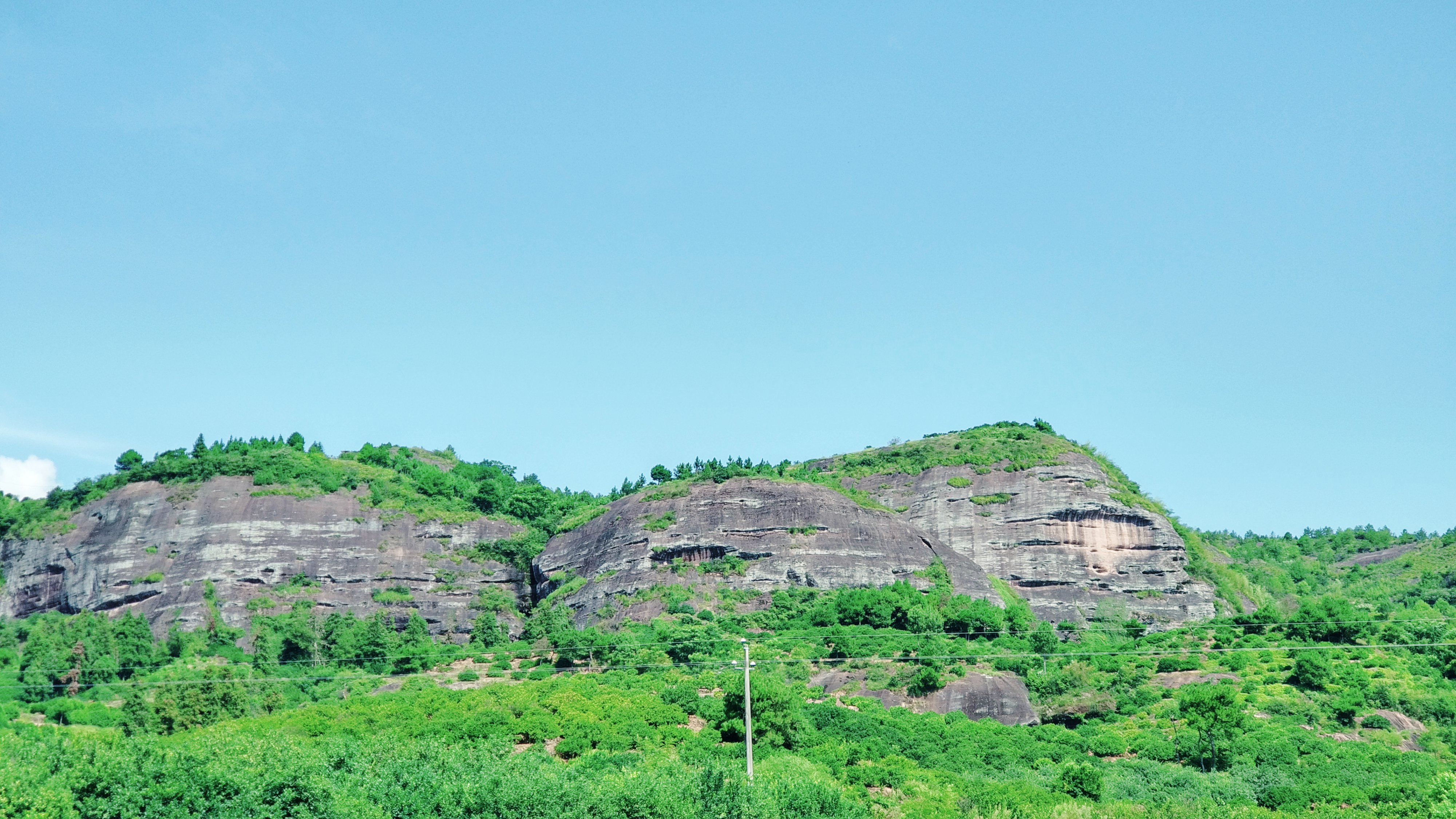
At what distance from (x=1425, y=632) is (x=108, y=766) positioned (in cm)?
7735

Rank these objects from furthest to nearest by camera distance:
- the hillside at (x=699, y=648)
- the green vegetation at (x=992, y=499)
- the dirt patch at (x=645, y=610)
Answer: the green vegetation at (x=992, y=499)
the dirt patch at (x=645, y=610)
the hillside at (x=699, y=648)

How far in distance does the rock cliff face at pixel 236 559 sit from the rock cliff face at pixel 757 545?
934cm

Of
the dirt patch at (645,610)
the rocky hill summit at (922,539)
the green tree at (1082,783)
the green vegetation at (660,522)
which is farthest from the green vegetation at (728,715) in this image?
the green vegetation at (660,522)

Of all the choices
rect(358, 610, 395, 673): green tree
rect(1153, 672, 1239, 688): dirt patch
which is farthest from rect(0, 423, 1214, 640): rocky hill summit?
rect(1153, 672, 1239, 688): dirt patch

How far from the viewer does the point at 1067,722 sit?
2830 inches

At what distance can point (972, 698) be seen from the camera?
2825 inches

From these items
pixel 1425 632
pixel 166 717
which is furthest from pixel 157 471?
pixel 1425 632

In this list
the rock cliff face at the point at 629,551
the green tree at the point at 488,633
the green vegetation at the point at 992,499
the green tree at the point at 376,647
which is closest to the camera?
the green tree at the point at 376,647

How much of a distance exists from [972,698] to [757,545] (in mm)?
28439

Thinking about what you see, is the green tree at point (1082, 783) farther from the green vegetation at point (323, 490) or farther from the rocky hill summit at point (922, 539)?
the green vegetation at point (323, 490)

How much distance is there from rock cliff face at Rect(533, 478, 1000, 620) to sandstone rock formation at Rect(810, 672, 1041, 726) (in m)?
20.2

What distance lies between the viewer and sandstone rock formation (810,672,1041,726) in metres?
70.9

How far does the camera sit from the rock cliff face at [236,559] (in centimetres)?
9694

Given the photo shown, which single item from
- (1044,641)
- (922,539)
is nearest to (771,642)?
(1044,641)
